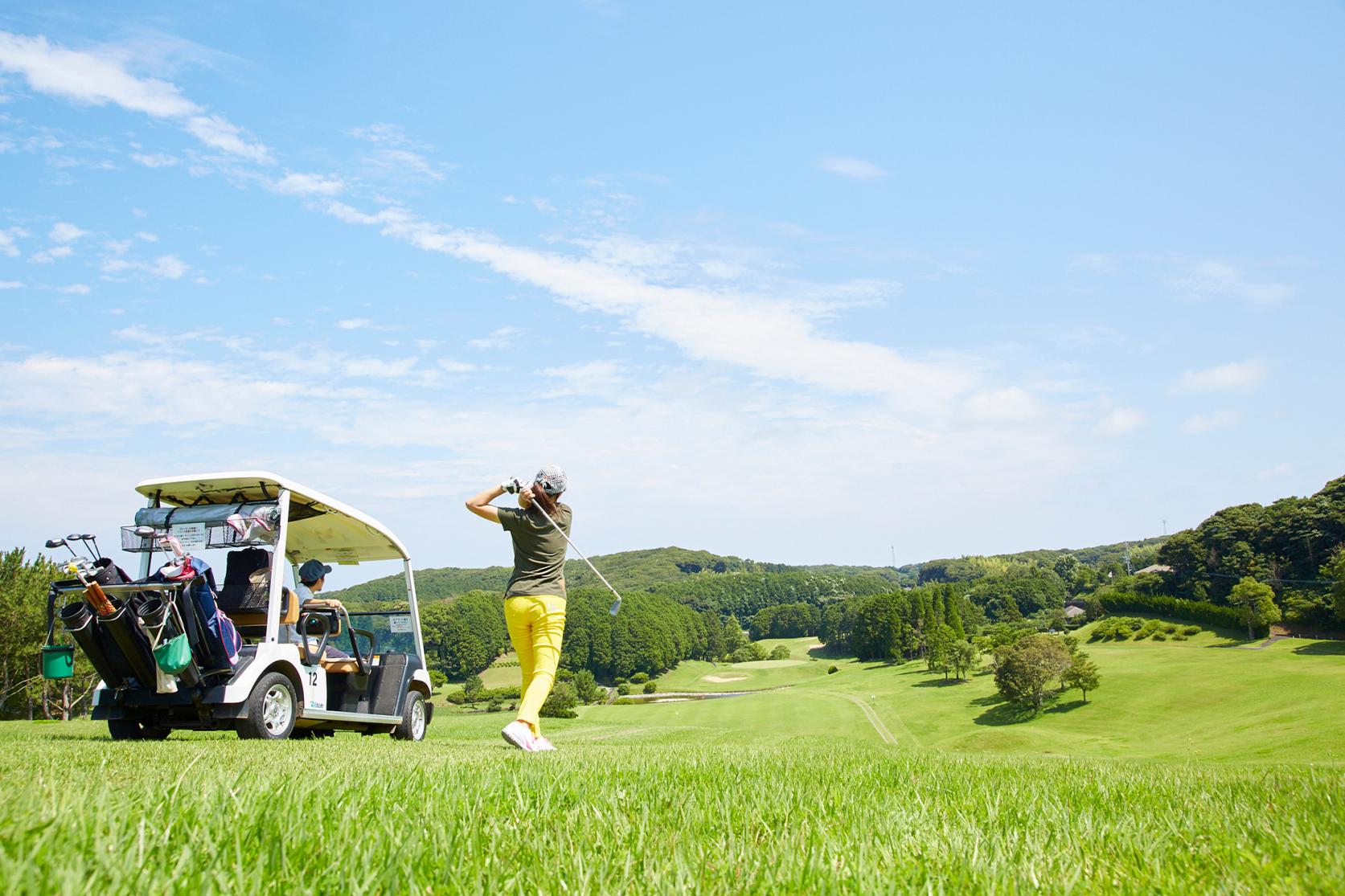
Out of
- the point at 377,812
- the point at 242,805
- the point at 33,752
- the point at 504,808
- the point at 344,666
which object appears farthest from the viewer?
the point at 344,666

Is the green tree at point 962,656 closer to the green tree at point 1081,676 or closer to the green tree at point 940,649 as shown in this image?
the green tree at point 940,649

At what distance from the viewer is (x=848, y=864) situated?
2156 mm

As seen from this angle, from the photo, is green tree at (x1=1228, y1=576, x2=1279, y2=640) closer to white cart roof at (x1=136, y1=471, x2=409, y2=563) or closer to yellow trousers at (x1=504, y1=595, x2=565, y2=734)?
white cart roof at (x1=136, y1=471, x2=409, y2=563)

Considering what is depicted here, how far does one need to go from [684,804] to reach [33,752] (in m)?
6.45

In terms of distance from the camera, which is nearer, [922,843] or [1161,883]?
[1161,883]

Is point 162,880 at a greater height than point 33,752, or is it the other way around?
point 162,880

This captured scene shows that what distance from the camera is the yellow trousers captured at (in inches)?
314

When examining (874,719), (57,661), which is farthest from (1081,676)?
(57,661)

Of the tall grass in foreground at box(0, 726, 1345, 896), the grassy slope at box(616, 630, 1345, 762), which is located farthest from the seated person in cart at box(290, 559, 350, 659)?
the grassy slope at box(616, 630, 1345, 762)

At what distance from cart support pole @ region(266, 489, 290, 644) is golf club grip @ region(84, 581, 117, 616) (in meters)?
1.65

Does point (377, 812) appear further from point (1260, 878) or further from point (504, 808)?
point (1260, 878)

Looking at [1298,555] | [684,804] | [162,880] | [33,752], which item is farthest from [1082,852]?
[1298,555]

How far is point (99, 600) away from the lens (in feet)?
26.5

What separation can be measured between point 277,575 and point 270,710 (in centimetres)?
153
